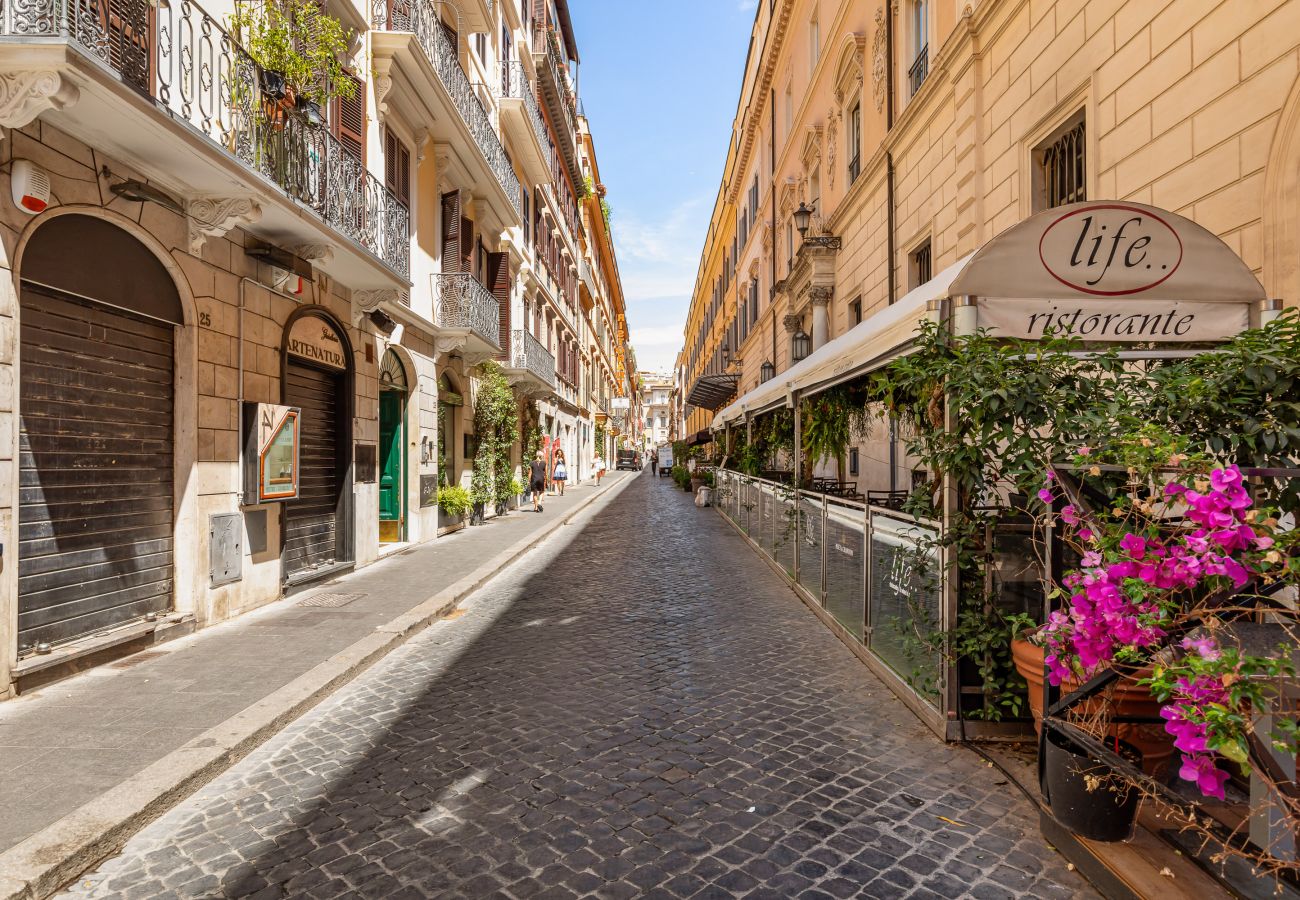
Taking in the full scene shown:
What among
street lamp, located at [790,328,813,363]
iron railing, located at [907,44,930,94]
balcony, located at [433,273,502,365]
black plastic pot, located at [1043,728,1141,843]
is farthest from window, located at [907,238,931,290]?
black plastic pot, located at [1043,728,1141,843]

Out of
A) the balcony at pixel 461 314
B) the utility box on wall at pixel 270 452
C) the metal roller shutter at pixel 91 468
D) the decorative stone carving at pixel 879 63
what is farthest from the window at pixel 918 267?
the metal roller shutter at pixel 91 468

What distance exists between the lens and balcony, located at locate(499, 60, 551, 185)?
58.5 feet

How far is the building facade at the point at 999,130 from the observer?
5180 millimetres

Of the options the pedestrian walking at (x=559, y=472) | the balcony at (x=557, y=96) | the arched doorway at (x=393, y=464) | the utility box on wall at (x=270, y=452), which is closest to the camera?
the utility box on wall at (x=270, y=452)

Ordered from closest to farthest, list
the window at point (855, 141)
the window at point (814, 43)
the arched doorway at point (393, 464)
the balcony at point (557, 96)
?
the arched doorway at point (393, 464) < the window at point (855, 141) < the window at point (814, 43) < the balcony at point (557, 96)

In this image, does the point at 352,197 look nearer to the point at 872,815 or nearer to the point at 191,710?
the point at 191,710

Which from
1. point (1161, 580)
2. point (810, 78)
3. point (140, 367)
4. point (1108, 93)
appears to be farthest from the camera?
point (810, 78)

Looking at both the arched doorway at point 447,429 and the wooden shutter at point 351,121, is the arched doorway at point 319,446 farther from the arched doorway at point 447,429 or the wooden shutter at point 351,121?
the arched doorway at point 447,429

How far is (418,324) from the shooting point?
1214 centimetres

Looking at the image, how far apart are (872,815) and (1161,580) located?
1.62 metres

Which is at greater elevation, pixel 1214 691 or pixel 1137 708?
pixel 1214 691

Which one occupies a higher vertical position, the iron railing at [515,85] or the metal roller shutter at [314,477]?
the iron railing at [515,85]

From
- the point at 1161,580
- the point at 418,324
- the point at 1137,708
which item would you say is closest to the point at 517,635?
the point at 1137,708

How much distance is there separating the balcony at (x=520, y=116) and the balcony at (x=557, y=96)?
2.59 meters
